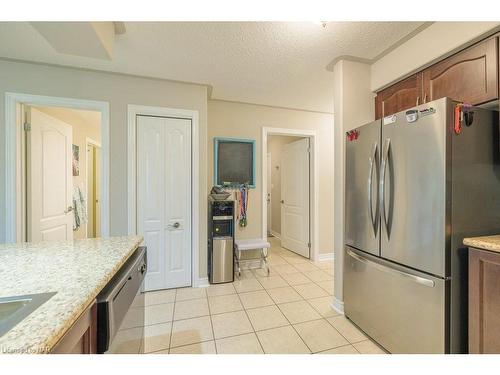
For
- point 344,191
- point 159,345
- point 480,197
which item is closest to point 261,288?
point 159,345

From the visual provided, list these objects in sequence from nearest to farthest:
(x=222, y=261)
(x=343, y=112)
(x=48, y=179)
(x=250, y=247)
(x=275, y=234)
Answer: (x=343, y=112)
(x=48, y=179)
(x=222, y=261)
(x=250, y=247)
(x=275, y=234)

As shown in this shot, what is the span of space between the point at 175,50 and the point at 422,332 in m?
2.85

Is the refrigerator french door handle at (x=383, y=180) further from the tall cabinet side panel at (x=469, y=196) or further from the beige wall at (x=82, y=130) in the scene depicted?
the beige wall at (x=82, y=130)

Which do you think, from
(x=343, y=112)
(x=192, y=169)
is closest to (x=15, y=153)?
(x=192, y=169)

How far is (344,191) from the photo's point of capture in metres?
2.08

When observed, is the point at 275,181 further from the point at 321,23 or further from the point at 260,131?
the point at 321,23

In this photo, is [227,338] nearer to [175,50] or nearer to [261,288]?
[261,288]

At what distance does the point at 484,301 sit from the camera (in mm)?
1172

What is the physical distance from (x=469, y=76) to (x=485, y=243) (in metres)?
1.12

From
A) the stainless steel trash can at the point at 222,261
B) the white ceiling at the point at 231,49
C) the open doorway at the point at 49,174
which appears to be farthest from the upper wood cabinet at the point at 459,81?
the open doorway at the point at 49,174

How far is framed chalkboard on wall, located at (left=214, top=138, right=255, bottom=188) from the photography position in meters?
3.18

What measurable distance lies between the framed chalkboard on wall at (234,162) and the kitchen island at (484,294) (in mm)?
2471
